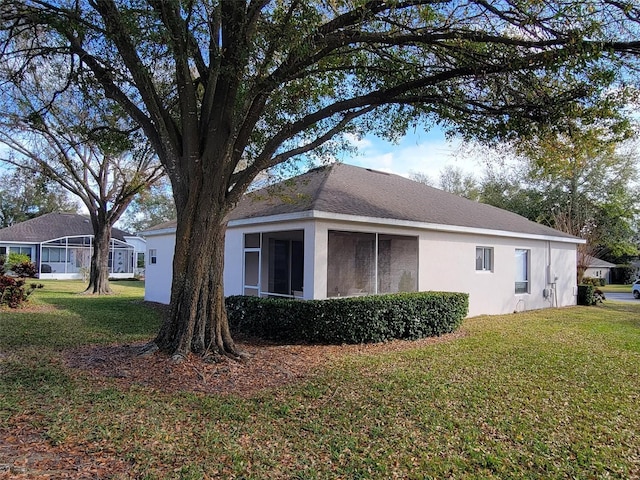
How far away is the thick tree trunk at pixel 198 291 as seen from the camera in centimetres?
707

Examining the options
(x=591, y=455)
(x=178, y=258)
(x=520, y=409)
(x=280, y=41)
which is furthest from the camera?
(x=178, y=258)

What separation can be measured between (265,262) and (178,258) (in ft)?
15.8

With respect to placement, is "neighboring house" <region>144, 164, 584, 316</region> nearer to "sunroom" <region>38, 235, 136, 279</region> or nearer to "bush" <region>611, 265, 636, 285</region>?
"sunroom" <region>38, 235, 136, 279</region>

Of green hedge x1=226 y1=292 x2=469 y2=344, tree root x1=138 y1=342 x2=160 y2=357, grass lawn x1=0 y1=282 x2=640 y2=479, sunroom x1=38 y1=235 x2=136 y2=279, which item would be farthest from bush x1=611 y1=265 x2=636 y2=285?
tree root x1=138 y1=342 x2=160 y2=357

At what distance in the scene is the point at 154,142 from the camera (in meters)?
7.88

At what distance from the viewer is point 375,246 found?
11234 millimetres

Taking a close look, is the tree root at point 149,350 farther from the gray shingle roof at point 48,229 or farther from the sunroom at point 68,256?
the gray shingle roof at point 48,229

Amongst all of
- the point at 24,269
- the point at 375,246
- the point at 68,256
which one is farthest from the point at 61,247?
the point at 375,246

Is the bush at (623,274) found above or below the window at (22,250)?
below

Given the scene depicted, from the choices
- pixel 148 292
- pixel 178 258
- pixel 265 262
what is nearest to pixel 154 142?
pixel 178 258

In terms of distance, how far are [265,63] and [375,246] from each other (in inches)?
222

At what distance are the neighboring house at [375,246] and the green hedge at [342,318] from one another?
0.78m

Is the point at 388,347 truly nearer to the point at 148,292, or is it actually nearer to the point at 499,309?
the point at 499,309

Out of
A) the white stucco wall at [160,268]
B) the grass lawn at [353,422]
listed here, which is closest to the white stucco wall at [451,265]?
the white stucco wall at [160,268]
